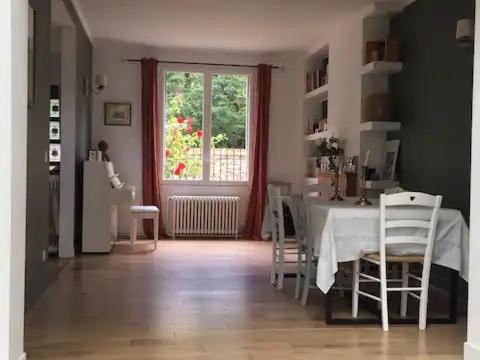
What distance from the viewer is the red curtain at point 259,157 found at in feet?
28.8

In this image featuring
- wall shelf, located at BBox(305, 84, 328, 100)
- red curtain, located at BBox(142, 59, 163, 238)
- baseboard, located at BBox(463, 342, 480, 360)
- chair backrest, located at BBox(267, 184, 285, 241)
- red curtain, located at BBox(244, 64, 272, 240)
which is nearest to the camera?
baseboard, located at BBox(463, 342, 480, 360)

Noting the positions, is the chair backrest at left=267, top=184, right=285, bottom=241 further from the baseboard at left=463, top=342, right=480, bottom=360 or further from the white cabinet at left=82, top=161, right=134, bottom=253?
the white cabinet at left=82, top=161, right=134, bottom=253

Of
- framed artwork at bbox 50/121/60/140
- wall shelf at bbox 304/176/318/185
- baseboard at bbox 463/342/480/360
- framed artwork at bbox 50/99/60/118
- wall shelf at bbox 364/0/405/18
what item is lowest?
baseboard at bbox 463/342/480/360

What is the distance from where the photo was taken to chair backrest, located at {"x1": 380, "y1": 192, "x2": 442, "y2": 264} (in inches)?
147

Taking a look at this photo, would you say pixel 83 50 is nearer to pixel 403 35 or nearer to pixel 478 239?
pixel 403 35

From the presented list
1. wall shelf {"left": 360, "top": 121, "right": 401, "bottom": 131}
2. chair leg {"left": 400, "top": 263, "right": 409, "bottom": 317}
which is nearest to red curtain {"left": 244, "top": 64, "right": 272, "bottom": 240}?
wall shelf {"left": 360, "top": 121, "right": 401, "bottom": 131}

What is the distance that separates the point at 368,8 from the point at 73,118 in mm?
3342

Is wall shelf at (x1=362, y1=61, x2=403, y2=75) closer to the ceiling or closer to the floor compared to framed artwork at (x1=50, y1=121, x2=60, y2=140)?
closer to the ceiling

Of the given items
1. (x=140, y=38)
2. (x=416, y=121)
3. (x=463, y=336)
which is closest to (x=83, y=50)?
(x=140, y=38)

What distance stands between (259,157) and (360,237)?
4947mm

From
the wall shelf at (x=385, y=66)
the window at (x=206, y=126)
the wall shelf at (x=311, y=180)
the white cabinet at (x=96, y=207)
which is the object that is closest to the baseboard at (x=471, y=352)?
the wall shelf at (x=385, y=66)

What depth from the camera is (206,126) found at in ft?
29.2

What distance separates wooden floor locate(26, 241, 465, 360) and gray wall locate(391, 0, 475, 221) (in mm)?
1495

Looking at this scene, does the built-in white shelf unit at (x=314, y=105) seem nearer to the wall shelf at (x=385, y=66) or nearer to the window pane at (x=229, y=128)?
the window pane at (x=229, y=128)
